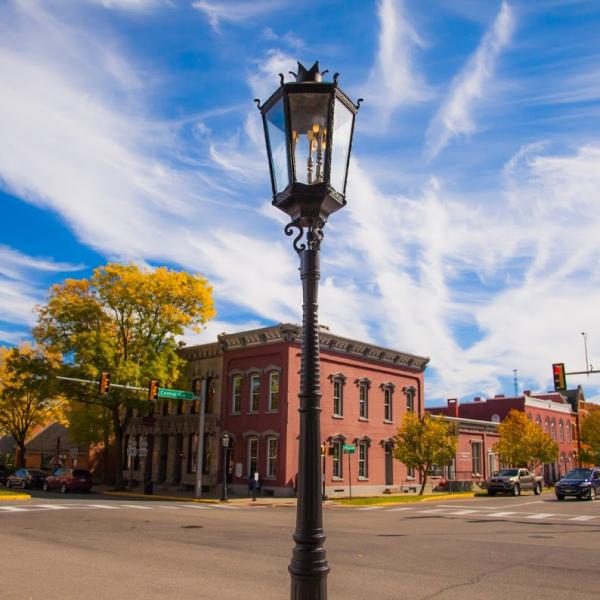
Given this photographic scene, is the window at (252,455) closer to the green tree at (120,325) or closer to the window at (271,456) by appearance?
the window at (271,456)

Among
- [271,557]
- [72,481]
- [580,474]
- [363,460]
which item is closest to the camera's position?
[271,557]

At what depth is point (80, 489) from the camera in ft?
125

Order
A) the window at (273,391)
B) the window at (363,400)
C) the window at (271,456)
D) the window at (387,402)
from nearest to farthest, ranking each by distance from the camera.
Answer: the window at (271,456) < the window at (273,391) < the window at (363,400) < the window at (387,402)

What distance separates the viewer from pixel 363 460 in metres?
40.1

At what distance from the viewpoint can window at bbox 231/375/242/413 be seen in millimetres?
38781

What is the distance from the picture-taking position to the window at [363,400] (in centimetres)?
4050

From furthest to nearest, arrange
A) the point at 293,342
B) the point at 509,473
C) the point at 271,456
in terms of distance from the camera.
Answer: the point at 509,473 → the point at 293,342 → the point at 271,456

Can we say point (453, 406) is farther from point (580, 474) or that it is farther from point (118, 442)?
point (118, 442)

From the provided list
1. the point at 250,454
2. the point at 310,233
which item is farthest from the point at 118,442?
the point at 310,233

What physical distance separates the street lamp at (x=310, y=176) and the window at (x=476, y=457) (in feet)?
164

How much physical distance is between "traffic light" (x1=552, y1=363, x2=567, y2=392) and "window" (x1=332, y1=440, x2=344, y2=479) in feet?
45.8

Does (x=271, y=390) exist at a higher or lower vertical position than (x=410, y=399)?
lower

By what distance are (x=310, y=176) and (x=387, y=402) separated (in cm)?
3859

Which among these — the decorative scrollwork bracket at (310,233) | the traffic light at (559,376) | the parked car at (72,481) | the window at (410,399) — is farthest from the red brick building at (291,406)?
the decorative scrollwork bracket at (310,233)
